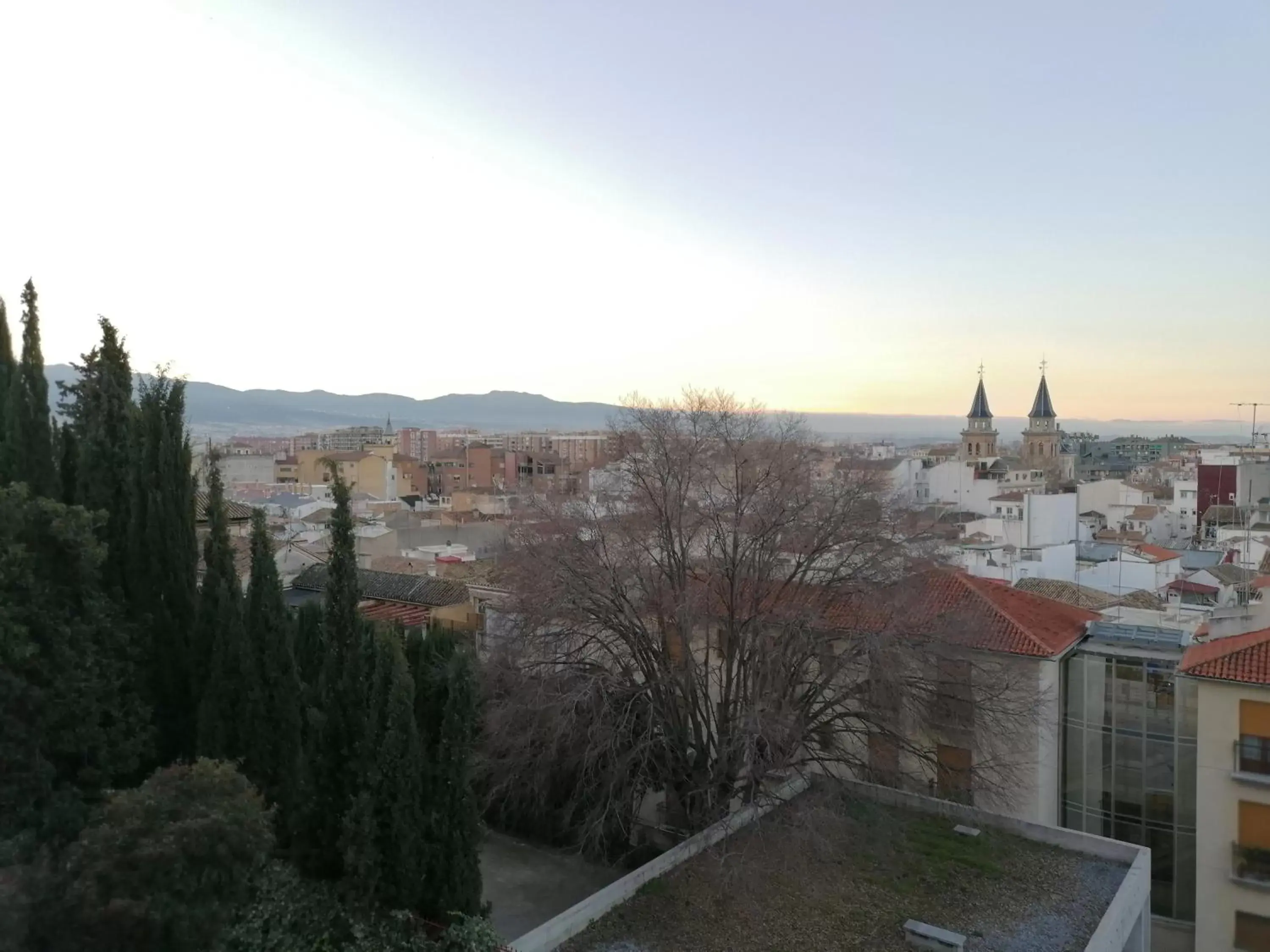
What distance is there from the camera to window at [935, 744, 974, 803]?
14219 mm

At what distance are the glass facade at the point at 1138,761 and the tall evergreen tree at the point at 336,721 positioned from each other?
12.1m

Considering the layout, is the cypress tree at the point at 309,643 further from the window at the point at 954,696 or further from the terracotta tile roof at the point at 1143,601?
the terracotta tile roof at the point at 1143,601

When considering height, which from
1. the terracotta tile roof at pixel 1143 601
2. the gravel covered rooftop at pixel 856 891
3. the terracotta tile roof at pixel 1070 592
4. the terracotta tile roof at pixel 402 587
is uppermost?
the terracotta tile roof at pixel 402 587

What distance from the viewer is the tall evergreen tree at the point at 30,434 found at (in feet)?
36.0

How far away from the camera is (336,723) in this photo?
380 inches

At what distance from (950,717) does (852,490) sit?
12.7 feet

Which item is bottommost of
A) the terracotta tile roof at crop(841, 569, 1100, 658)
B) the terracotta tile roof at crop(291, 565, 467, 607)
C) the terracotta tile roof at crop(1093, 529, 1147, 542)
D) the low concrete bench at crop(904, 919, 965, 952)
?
the low concrete bench at crop(904, 919, 965, 952)

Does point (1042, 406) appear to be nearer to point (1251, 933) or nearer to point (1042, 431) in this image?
point (1042, 431)

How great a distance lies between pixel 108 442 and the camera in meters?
11.3

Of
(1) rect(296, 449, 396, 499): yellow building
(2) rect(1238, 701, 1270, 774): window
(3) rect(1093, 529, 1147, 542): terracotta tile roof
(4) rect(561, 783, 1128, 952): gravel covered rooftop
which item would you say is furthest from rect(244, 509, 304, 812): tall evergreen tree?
(1) rect(296, 449, 396, 499): yellow building

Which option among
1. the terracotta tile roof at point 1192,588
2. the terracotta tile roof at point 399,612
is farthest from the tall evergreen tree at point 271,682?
the terracotta tile roof at point 1192,588

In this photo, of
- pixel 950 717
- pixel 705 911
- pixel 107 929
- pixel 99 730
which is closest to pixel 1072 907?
pixel 950 717

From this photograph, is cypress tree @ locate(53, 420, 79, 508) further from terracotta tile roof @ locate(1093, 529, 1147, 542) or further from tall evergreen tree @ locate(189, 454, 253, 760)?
terracotta tile roof @ locate(1093, 529, 1147, 542)

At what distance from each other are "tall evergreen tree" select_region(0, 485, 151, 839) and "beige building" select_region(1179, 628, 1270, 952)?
14.8 meters
